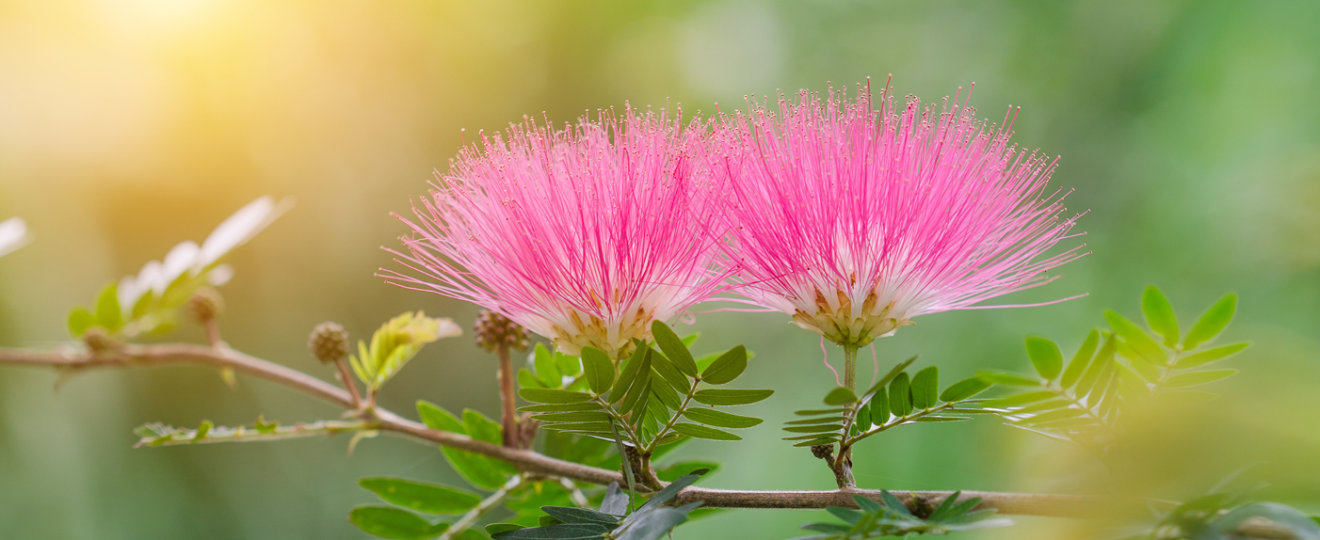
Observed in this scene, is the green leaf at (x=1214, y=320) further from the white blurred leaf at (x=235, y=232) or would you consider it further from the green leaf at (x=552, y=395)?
the white blurred leaf at (x=235, y=232)

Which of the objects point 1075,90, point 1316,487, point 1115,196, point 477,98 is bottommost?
point 1316,487

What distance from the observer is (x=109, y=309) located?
2.72 ft

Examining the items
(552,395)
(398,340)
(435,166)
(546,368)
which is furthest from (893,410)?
(435,166)

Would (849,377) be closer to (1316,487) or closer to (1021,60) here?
(1316,487)

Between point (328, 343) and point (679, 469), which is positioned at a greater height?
point (328, 343)

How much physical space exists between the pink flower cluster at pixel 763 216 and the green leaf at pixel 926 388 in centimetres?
5

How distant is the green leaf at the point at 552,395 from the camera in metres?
0.45

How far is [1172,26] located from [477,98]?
1.76 metres

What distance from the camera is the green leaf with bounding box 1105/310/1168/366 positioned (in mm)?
452

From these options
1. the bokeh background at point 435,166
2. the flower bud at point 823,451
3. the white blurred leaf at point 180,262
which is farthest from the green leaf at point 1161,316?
the bokeh background at point 435,166

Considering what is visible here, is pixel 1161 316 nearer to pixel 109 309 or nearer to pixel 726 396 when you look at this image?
pixel 726 396

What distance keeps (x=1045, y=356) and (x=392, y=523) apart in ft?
1.74

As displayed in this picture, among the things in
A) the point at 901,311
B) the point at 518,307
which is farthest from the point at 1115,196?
the point at 518,307

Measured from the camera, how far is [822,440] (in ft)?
1.55
